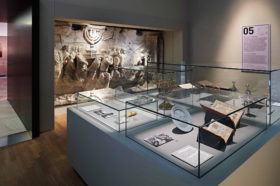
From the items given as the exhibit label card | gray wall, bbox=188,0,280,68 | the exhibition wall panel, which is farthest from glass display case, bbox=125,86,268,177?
gray wall, bbox=188,0,280,68

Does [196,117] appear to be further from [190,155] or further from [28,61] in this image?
[28,61]

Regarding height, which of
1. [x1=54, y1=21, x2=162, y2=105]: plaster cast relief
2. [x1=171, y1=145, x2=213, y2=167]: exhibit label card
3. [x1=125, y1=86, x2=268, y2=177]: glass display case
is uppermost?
[x1=54, y1=21, x2=162, y2=105]: plaster cast relief

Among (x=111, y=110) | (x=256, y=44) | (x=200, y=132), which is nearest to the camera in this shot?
(x=200, y=132)

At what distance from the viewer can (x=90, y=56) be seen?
4.64 m

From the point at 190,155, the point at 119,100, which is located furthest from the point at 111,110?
the point at 190,155

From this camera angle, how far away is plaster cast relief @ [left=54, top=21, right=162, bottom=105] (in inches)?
167

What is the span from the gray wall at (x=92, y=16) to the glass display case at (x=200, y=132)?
7.35 ft

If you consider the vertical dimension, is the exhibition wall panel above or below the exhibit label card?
above

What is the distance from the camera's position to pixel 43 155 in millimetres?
2639

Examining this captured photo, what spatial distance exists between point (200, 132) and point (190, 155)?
0.20 m

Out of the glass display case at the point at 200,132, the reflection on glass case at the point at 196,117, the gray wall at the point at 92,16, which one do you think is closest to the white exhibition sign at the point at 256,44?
the gray wall at the point at 92,16

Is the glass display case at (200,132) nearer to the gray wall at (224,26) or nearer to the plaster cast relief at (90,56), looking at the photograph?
the plaster cast relief at (90,56)

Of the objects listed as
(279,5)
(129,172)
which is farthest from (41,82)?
(279,5)

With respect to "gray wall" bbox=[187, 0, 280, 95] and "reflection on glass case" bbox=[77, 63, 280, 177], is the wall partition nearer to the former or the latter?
"reflection on glass case" bbox=[77, 63, 280, 177]
